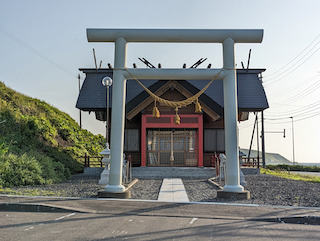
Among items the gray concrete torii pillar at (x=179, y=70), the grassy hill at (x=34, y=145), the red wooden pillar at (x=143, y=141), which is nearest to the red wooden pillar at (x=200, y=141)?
the red wooden pillar at (x=143, y=141)

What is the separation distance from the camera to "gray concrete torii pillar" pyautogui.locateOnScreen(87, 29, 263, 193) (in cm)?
909

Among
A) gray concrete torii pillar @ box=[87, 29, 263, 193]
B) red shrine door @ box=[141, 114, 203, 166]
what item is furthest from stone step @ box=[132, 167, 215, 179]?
gray concrete torii pillar @ box=[87, 29, 263, 193]

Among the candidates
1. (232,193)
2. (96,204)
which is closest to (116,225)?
(96,204)

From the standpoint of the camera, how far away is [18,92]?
24.5 m

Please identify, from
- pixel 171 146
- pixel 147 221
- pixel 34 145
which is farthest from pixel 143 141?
pixel 147 221

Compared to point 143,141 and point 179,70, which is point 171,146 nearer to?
point 143,141

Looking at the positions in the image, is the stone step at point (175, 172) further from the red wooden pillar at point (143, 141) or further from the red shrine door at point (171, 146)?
the red shrine door at point (171, 146)

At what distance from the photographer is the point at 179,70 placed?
928 cm

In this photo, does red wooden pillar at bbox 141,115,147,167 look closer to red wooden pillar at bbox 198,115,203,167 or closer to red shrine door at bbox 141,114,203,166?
red shrine door at bbox 141,114,203,166

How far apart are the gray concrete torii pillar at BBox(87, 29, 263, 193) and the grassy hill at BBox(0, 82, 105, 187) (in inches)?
196

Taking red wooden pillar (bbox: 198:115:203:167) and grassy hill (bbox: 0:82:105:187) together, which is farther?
red wooden pillar (bbox: 198:115:203:167)

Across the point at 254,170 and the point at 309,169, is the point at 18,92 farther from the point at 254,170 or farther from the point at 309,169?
the point at 309,169

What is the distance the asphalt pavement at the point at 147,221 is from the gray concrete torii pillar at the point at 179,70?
213cm

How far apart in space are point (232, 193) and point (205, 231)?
3.74 meters
